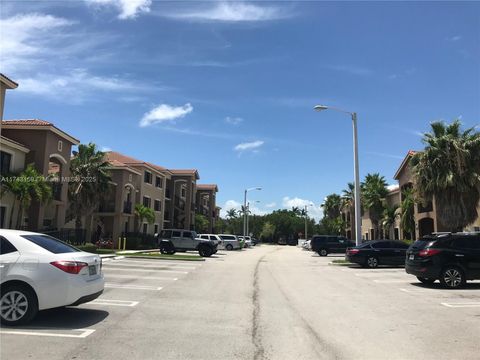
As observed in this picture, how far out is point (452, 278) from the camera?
14438mm

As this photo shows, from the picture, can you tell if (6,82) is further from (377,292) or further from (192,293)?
(377,292)

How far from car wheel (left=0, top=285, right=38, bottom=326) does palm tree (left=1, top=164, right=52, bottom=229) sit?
63.6 feet

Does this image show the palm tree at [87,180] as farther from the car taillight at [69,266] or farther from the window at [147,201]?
the car taillight at [69,266]

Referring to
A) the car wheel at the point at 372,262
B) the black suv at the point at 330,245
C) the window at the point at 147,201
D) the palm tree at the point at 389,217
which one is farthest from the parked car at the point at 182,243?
the palm tree at the point at 389,217

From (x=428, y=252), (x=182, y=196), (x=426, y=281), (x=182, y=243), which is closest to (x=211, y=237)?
(x=182, y=243)

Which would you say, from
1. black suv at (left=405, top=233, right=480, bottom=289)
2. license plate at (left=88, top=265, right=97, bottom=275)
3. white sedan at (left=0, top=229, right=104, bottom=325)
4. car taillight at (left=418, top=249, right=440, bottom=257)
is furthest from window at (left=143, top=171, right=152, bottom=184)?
white sedan at (left=0, top=229, right=104, bottom=325)

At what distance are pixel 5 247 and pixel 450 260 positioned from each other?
1239 cm

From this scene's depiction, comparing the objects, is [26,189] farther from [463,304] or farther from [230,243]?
[230,243]

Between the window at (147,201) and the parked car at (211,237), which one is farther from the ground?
the window at (147,201)

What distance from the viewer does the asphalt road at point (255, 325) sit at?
22.2ft

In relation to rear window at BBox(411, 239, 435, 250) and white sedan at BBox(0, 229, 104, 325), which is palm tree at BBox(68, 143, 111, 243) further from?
white sedan at BBox(0, 229, 104, 325)

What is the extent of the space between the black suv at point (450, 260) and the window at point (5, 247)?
11759mm

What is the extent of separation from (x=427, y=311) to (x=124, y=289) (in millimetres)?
7897

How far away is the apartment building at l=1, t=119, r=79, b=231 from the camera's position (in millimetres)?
27125
